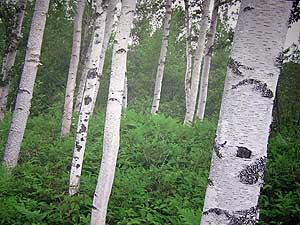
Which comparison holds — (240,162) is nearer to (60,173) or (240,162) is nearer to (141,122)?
(60,173)

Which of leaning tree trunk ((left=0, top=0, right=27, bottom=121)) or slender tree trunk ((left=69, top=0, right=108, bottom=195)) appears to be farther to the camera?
leaning tree trunk ((left=0, top=0, right=27, bottom=121))

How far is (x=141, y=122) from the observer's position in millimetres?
11594

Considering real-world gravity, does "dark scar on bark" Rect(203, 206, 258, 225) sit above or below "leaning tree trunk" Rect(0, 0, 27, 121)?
below

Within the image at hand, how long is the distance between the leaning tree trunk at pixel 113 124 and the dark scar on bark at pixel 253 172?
2.80 metres

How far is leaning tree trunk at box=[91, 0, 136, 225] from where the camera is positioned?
417 centimetres

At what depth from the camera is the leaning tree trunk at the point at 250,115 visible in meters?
1.66

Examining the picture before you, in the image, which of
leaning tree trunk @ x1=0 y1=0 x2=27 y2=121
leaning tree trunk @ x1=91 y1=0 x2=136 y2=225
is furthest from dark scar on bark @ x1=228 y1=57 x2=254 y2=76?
leaning tree trunk @ x1=0 y1=0 x2=27 y2=121

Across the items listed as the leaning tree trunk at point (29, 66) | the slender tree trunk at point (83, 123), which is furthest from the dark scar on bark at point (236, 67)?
the leaning tree trunk at point (29, 66)

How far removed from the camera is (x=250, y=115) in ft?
5.42

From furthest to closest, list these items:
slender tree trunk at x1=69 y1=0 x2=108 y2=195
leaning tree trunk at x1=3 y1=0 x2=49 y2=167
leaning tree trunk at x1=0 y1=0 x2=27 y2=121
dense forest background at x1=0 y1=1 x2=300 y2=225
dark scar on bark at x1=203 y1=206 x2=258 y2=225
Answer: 1. leaning tree trunk at x1=0 y1=0 x2=27 y2=121
2. leaning tree trunk at x1=3 y1=0 x2=49 y2=167
3. slender tree trunk at x1=69 y1=0 x2=108 y2=195
4. dense forest background at x1=0 y1=1 x2=300 y2=225
5. dark scar on bark at x1=203 y1=206 x2=258 y2=225

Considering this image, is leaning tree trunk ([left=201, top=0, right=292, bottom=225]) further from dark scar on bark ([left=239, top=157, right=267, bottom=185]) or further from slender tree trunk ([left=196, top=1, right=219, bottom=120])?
slender tree trunk ([left=196, top=1, right=219, bottom=120])

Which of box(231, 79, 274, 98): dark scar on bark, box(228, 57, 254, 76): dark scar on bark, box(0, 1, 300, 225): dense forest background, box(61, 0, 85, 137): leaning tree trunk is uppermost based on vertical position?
box(61, 0, 85, 137): leaning tree trunk

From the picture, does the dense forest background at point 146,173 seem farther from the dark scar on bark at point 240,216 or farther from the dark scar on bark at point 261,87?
the dark scar on bark at point 261,87

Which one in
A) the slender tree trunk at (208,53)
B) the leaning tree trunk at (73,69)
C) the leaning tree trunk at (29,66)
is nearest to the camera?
the leaning tree trunk at (29,66)
